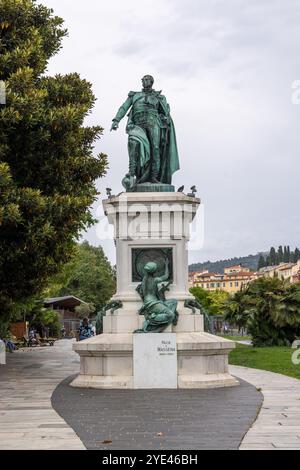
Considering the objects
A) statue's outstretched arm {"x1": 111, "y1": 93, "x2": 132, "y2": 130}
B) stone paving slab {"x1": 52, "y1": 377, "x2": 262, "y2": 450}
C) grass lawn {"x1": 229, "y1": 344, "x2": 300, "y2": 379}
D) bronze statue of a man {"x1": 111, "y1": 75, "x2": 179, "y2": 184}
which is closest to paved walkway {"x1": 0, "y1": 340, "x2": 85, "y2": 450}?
stone paving slab {"x1": 52, "y1": 377, "x2": 262, "y2": 450}

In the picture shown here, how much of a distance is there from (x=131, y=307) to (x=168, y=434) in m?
5.68

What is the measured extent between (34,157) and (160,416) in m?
7.39

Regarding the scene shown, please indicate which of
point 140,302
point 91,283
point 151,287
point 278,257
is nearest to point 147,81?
point 151,287

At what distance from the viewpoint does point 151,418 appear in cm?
793

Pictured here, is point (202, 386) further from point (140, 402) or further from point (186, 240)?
point (186, 240)

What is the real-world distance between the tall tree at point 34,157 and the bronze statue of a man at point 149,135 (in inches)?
44.8

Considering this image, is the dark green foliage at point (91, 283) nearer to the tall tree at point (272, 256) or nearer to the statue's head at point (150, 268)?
the statue's head at point (150, 268)

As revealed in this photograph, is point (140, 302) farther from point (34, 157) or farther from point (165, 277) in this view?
point (34, 157)

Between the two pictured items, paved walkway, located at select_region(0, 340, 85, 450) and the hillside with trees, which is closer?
paved walkway, located at select_region(0, 340, 85, 450)

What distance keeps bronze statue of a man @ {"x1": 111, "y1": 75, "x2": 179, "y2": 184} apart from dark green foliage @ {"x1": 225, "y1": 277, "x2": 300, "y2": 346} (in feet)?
42.5

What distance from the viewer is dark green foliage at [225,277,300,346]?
2542 centimetres

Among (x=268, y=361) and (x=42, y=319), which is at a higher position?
(x=42, y=319)

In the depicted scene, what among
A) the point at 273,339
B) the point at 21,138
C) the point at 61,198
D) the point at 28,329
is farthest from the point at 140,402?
the point at 28,329

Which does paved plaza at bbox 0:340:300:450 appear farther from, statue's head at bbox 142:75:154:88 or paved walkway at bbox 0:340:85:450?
statue's head at bbox 142:75:154:88
